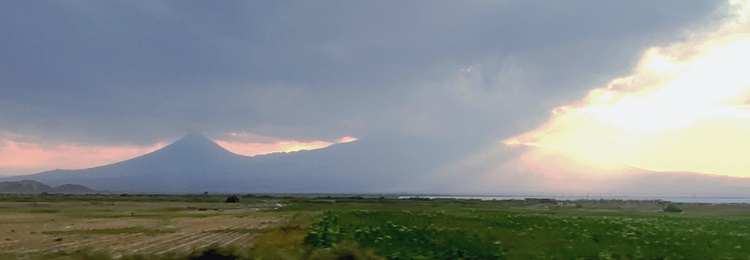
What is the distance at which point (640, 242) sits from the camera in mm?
22078

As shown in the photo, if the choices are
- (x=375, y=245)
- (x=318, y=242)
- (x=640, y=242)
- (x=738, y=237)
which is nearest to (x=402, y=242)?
(x=375, y=245)

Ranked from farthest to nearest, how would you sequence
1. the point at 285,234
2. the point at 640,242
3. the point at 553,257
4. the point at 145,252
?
the point at 285,234 < the point at 640,242 < the point at 145,252 < the point at 553,257

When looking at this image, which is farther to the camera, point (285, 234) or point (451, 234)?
point (285, 234)

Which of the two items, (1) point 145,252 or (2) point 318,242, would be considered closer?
(1) point 145,252

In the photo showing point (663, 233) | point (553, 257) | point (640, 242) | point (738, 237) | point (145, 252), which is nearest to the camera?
point (553, 257)

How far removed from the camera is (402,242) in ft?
72.6

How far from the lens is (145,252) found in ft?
66.7

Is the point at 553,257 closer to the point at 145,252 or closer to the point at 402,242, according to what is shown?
the point at 402,242

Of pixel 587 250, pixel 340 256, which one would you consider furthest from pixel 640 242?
pixel 340 256

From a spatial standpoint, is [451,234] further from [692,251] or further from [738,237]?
[738,237]

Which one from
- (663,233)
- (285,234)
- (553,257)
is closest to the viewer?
(553,257)

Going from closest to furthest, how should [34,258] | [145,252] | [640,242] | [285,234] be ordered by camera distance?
1. [34,258]
2. [145,252]
3. [640,242]
4. [285,234]

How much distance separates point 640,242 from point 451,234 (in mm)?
7593

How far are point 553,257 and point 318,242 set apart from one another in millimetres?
9794
